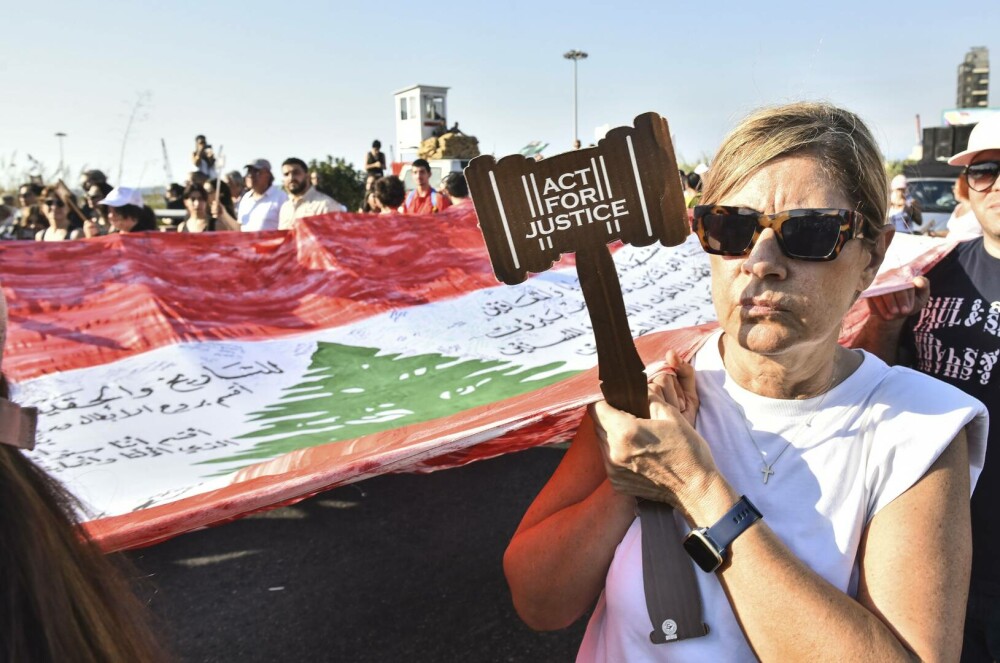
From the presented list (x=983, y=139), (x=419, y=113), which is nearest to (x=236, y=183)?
(x=983, y=139)

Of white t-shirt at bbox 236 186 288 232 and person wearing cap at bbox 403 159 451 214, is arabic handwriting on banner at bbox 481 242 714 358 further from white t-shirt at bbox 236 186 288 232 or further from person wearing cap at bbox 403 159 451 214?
person wearing cap at bbox 403 159 451 214

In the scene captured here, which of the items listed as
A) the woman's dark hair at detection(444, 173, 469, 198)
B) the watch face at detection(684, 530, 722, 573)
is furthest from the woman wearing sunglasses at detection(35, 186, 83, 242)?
the watch face at detection(684, 530, 722, 573)

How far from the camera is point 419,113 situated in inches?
1197

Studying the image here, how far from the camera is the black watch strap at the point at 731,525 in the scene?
1.15m

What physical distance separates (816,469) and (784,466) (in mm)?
51

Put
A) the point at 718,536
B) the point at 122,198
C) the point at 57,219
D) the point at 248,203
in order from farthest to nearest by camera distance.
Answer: the point at 248,203
the point at 57,219
the point at 122,198
the point at 718,536

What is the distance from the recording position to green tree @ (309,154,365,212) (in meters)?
22.0

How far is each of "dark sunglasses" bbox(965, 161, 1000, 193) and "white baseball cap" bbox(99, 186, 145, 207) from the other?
6.13m

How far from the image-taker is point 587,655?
142cm

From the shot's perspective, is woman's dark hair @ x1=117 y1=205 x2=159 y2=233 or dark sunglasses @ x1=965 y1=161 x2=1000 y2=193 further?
woman's dark hair @ x1=117 y1=205 x2=159 y2=233

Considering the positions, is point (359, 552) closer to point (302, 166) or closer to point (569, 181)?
point (569, 181)

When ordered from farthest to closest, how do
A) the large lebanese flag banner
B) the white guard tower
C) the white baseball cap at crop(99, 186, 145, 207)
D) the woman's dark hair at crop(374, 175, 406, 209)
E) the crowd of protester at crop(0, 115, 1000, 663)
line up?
the white guard tower → the woman's dark hair at crop(374, 175, 406, 209) → the white baseball cap at crop(99, 186, 145, 207) → the large lebanese flag banner → the crowd of protester at crop(0, 115, 1000, 663)

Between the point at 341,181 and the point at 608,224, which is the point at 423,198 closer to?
the point at 608,224

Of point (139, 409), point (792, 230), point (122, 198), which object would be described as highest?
point (122, 198)
